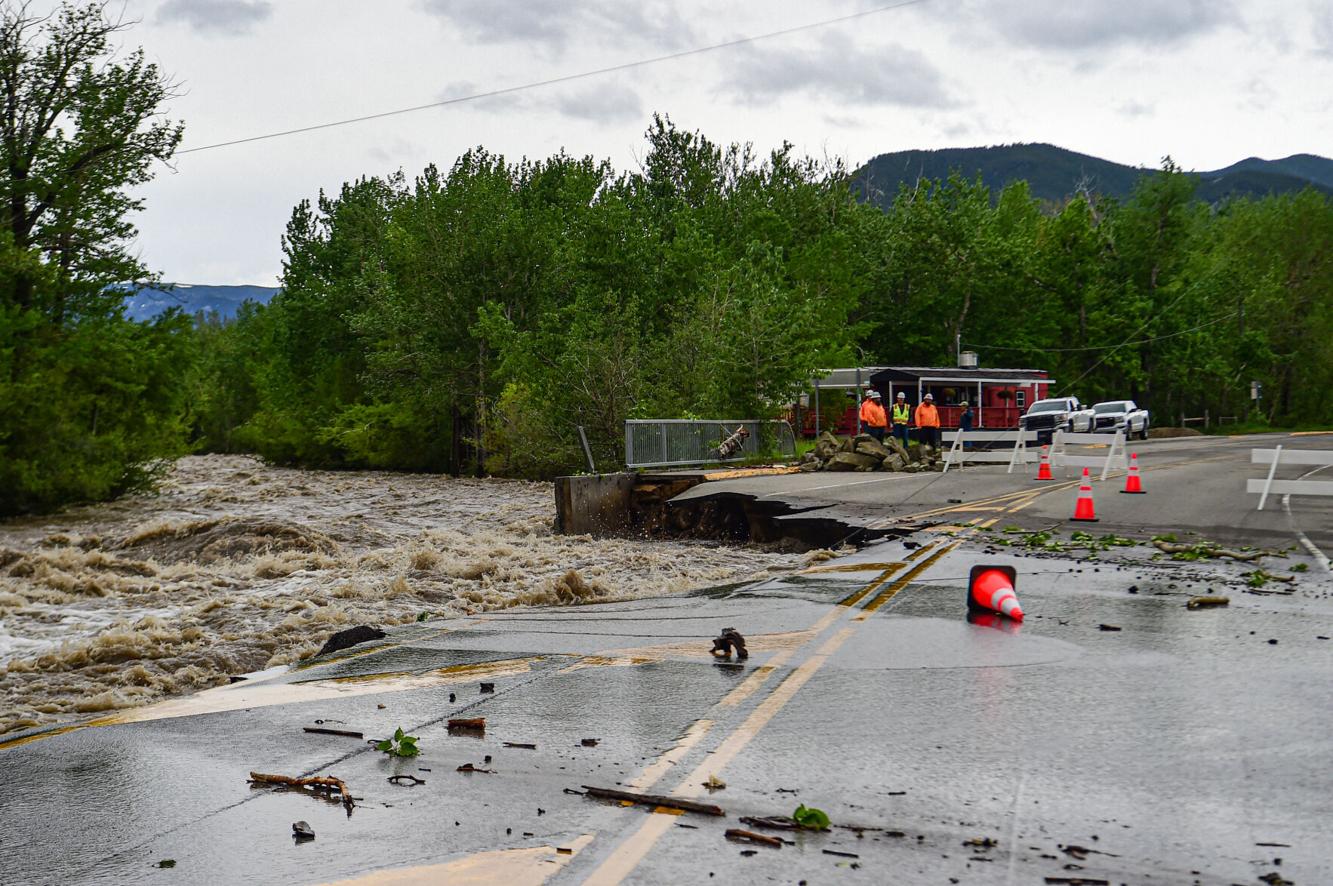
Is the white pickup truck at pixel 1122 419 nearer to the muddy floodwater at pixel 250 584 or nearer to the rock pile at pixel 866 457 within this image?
the rock pile at pixel 866 457

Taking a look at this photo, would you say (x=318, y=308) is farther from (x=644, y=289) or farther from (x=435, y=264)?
(x=644, y=289)

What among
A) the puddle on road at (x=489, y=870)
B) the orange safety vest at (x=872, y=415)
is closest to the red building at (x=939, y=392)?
the orange safety vest at (x=872, y=415)

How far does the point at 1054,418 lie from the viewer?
53.4 metres

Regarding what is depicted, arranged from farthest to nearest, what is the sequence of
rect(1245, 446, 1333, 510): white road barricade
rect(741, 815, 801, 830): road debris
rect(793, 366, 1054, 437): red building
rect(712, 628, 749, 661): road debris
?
rect(793, 366, 1054, 437): red building → rect(1245, 446, 1333, 510): white road barricade → rect(712, 628, 749, 661): road debris → rect(741, 815, 801, 830): road debris

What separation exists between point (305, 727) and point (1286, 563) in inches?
432

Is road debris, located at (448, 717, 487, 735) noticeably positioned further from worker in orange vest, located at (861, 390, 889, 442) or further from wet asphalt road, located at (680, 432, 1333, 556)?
worker in orange vest, located at (861, 390, 889, 442)

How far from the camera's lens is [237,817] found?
4.81 meters

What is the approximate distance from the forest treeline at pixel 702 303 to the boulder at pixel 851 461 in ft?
20.6

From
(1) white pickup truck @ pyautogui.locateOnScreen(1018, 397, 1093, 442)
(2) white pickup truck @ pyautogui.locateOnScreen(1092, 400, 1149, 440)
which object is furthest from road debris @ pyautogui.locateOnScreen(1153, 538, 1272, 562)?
(2) white pickup truck @ pyautogui.locateOnScreen(1092, 400, 1149, 440)

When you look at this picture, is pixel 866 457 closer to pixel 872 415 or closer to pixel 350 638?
pixel 872 415

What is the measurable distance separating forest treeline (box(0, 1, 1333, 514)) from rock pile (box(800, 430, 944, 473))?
5.51m

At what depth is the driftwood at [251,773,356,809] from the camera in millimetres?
5160

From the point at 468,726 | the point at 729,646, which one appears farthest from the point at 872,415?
the point at 468,726

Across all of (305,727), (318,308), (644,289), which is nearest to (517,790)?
(305,727)
